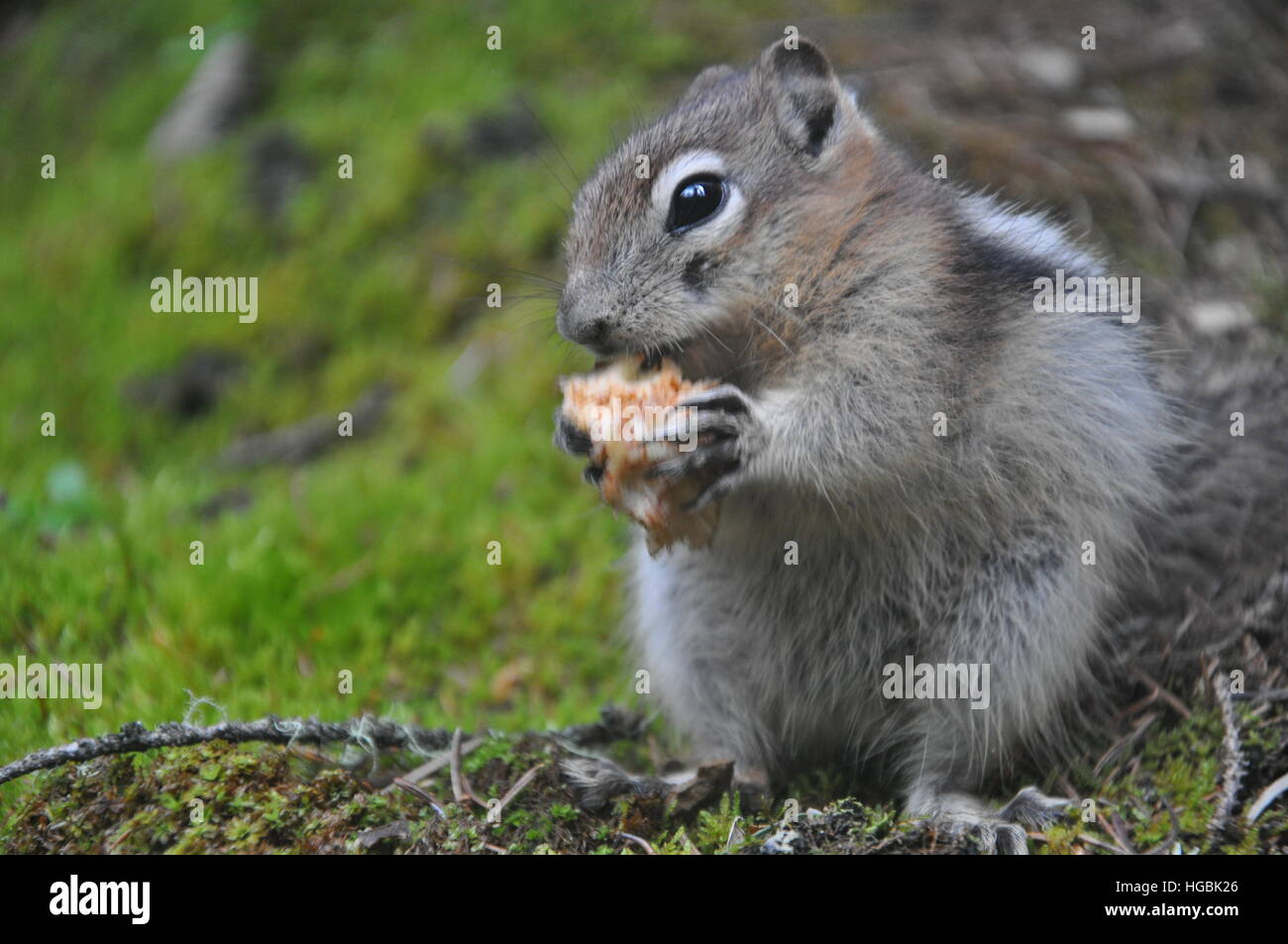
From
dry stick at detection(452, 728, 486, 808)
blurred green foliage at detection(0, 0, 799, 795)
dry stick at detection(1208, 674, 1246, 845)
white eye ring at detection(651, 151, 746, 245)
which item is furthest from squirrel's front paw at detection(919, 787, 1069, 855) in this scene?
white eye ring at detection(651, 151, 746, 245)

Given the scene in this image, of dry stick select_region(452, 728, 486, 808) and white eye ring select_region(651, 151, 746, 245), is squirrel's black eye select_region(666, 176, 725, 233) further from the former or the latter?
dry stick select_region(452, 728, 486, 808)

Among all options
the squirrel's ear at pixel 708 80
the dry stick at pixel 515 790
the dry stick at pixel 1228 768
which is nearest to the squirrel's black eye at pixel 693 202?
the squirrel's ear at pixel 708 80

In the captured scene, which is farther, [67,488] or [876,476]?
[67,488]
